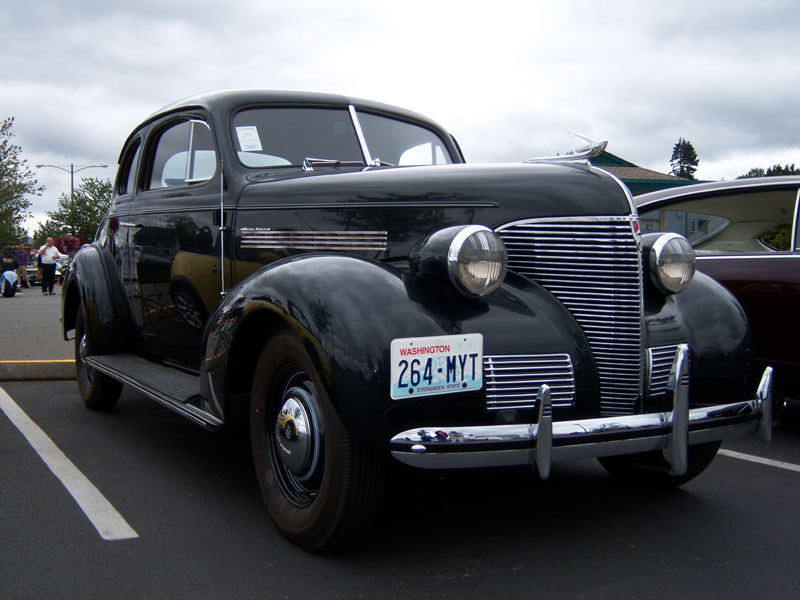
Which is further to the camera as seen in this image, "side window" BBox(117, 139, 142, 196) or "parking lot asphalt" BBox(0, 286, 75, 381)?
"parking lot asphalt" BBox(0, 286, 75, 381)

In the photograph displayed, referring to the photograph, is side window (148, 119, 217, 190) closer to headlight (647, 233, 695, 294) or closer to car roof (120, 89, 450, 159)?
car roof (120, 89, 450, 159)

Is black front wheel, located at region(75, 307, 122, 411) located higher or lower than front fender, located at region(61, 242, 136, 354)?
lower

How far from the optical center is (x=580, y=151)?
325 cm

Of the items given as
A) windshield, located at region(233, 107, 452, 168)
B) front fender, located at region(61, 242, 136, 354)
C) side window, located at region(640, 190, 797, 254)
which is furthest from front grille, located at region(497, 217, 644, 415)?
front fender, located at region(61, 242, 136, 354)

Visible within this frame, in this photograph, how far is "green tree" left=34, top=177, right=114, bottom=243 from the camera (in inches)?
1868

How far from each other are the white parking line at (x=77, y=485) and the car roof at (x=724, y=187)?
363 centimetres

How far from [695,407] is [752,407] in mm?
202

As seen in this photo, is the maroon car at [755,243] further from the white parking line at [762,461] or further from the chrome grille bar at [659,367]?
the chrome grille bar at [659,367]

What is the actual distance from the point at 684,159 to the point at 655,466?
96075 mm

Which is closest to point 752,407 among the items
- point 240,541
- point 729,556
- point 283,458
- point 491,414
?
point 729,556

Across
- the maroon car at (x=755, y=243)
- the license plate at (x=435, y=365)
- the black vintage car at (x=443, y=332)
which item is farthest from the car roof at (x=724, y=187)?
the license plate at (x=435, y=365)

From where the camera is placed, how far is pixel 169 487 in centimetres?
344

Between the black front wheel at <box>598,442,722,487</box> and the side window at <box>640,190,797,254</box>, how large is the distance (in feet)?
6.06

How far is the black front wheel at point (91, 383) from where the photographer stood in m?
4.87
